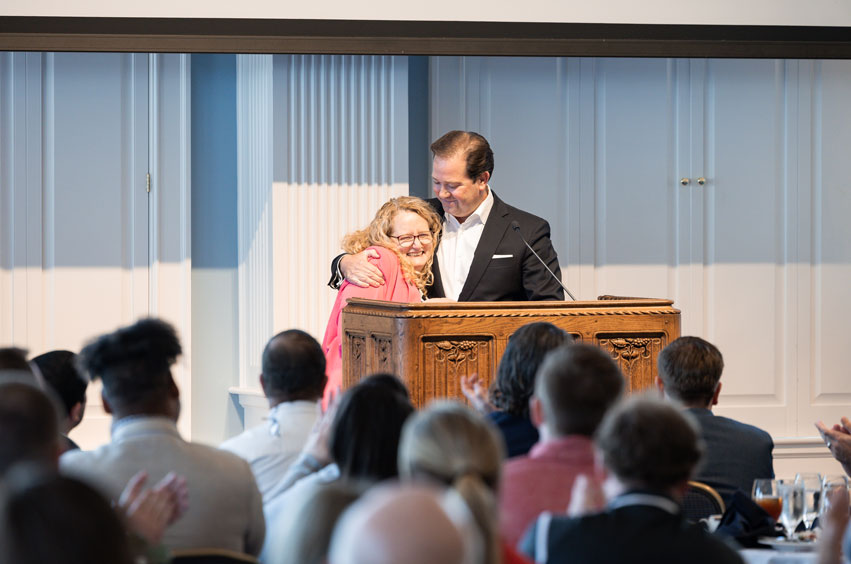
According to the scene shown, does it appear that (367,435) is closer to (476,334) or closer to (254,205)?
(476,334)

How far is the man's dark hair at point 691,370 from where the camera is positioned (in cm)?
367

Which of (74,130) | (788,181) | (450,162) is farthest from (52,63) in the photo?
(788,181)

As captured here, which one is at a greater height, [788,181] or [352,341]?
[788,181]

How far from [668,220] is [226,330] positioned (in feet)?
8.57

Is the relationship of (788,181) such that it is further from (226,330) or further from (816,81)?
(226,330)

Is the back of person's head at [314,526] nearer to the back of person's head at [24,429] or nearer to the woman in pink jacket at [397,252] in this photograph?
the back of person's head at [24,429]

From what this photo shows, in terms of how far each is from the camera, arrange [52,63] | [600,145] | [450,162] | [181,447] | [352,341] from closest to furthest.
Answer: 1. [181,447]
2. [352,341]
3. [450,162]
4. [52,63]
5. [600,145]

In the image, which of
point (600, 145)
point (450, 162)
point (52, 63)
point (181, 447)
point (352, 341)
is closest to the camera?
point (181, 447)

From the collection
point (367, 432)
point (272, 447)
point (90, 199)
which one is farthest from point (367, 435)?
point (90, 199)

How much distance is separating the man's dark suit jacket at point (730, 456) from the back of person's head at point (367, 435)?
1.50 metres

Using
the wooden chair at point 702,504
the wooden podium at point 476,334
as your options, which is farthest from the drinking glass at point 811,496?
the wooden podium at point 476,334

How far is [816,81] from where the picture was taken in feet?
22.4

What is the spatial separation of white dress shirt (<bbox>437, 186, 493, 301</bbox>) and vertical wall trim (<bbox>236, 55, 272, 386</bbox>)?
138 cm

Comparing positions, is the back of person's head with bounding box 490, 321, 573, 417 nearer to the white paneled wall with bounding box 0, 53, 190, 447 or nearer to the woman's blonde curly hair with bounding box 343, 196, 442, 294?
the woman's blonde curly hair with bounding box 343, 196, 442, 294
